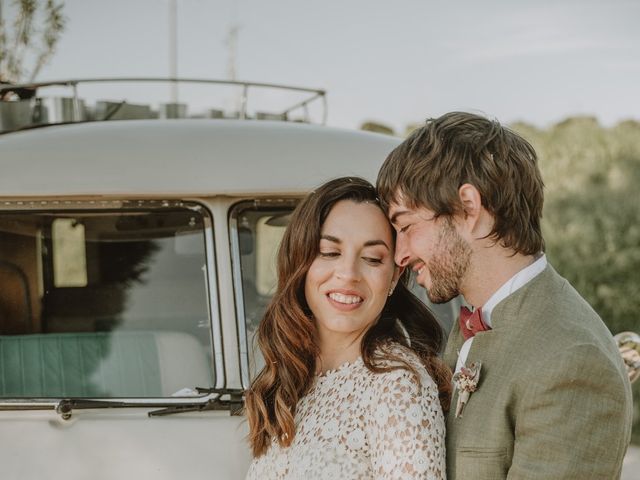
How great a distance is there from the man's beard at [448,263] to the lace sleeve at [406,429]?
250 millimetres

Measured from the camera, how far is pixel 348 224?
2.44 m

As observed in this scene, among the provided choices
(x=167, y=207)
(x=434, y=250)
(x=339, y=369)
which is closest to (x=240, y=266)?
(x=167, y=207)

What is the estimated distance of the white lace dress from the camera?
6.75ft

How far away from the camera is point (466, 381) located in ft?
6.45

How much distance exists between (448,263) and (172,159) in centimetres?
132

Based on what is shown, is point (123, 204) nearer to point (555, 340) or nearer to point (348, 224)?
point (348, 224)

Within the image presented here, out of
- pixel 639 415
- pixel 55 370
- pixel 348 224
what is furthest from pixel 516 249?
pixel 639 415

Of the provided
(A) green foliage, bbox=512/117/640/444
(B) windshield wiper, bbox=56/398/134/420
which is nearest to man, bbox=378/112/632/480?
(B) windshield wiper, bbox=56/398/134/420

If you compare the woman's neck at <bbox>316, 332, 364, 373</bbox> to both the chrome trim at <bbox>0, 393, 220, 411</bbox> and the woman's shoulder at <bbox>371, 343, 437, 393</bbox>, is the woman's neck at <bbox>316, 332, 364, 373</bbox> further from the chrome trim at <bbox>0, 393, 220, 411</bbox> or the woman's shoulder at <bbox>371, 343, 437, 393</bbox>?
the chrome trim at <bbox>0, 393, 220, 411</bbox>

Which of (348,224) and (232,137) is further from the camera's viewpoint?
(232,137)

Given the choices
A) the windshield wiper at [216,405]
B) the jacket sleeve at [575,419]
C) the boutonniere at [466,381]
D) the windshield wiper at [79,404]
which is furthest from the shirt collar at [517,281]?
the windshield wiper at [79,404]

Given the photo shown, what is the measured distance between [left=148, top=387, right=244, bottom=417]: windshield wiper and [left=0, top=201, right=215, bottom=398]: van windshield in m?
0.14

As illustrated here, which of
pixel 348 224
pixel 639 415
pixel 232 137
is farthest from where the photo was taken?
pixel 639 415

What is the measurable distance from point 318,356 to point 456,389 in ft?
1.86
